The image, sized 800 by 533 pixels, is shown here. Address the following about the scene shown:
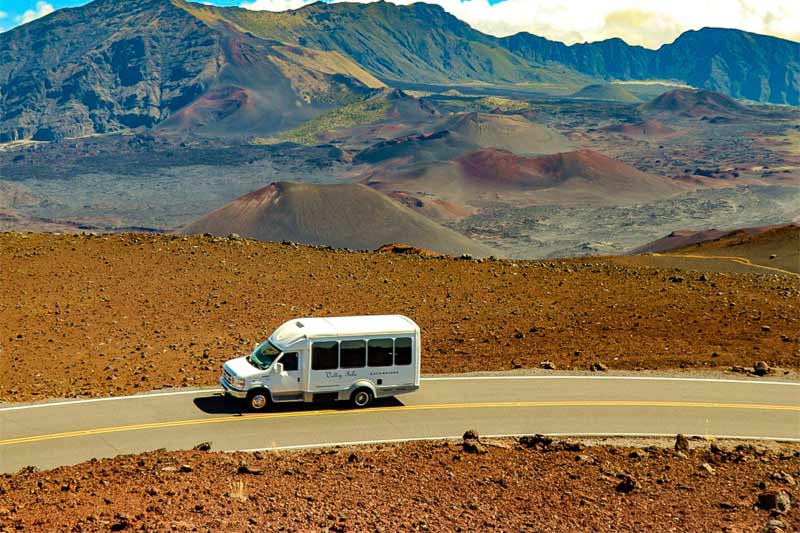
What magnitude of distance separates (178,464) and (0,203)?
18868cm

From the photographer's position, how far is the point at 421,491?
13203mm

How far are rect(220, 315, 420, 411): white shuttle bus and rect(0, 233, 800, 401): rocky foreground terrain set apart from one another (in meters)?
3.04

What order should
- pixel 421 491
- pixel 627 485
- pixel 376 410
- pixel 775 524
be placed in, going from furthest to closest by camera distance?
pixel 376 410 < pixel 627 485 < pixel 421 491 < pixel 775 524

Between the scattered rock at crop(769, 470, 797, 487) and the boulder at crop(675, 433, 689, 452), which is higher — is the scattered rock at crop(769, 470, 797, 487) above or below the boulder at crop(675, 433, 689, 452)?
above

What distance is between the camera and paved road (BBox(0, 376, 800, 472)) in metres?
17.2

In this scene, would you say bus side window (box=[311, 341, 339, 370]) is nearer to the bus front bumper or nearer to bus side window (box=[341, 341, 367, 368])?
bus side window (box=[341, 341, 367, 368])

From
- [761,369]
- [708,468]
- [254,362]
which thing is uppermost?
[254,362]

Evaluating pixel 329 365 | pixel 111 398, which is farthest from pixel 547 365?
pixel 111 398

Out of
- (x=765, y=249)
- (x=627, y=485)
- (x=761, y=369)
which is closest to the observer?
(x=627, y=485)

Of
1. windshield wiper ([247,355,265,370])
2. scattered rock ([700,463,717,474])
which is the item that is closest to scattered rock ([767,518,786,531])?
scattered rock ([700,463,717,474])

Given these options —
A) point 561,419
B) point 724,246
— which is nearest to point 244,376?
point 561,419

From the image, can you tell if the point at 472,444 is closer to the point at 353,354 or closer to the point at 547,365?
the point at 353,354

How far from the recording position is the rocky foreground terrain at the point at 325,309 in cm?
2359

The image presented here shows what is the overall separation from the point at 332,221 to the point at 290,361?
300 feet
